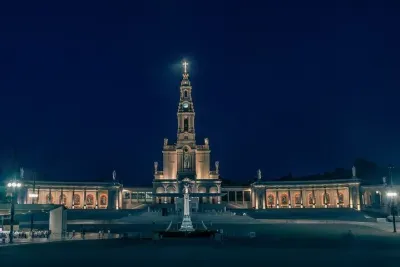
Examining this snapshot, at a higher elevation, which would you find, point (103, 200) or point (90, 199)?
point (90, 199)

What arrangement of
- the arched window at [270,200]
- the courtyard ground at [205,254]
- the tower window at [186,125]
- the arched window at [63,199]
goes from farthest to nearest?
the tower window at [186,125] → the arched window at [270,200] → the arched window at [63,199] → the courtyard ground at [205,254]

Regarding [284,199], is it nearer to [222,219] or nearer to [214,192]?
[214,192]

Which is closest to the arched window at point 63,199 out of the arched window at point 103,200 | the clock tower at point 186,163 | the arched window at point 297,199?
the arched window at point 103,200

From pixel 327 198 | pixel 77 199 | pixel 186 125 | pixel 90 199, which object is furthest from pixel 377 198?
pixel 77 199

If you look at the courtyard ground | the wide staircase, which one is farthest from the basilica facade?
the courtyard ground

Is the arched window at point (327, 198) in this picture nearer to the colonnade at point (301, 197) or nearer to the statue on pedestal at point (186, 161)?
the colonnade at point (301, 197)

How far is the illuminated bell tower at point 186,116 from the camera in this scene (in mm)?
108269

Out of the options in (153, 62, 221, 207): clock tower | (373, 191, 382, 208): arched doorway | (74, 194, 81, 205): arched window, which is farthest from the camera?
(153, 62, 221, 207): clock tower

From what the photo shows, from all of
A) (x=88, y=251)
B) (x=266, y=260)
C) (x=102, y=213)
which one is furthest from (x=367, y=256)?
(x=102, y=213)

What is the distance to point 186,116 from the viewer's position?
110 m

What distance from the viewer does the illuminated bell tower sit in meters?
108

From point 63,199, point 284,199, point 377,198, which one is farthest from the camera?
point 284,199

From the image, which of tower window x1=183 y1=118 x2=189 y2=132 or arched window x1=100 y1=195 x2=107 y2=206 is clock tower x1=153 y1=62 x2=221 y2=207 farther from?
arched window x1=100 y1=195 x2=107 y2=206

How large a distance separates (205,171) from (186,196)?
56823 mm
